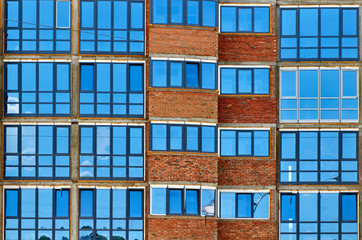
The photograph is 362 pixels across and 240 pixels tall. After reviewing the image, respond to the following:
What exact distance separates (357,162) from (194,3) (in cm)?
990

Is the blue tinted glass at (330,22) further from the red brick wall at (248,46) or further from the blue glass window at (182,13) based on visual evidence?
the blue glass window at (182,13)

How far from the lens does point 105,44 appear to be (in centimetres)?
2478

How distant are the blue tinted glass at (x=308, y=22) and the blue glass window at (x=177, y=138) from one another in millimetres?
6376

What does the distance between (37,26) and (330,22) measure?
12744 mm

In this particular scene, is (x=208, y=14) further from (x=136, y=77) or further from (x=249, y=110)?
(x=249, y=110)

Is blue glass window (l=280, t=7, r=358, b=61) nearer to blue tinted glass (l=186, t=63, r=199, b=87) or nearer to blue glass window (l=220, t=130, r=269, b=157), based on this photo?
blue glass window (l=220, t=130, r=269, b=157)

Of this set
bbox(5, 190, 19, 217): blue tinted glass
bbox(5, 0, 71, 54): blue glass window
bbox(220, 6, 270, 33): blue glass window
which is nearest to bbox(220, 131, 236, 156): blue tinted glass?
bbox(220, 6, 270, 33): blue glass window

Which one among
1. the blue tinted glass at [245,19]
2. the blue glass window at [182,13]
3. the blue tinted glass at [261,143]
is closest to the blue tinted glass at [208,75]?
the blue glass window at [182,13]

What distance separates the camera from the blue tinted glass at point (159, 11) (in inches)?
966

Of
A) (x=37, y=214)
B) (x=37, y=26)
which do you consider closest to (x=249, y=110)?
(x=37, y=26)

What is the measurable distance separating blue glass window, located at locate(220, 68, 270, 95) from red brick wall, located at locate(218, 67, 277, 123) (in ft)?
1.06

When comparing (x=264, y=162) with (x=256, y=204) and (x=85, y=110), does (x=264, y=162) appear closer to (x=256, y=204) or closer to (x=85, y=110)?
(x=256, y=204)

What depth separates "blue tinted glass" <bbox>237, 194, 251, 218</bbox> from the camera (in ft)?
82.6

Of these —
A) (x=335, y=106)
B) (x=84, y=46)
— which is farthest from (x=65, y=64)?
(x=335, y=106)
